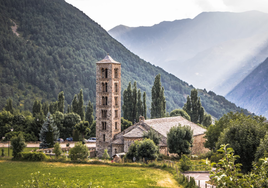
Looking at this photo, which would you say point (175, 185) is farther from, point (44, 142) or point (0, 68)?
point (0, 68)

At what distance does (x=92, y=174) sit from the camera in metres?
36.3

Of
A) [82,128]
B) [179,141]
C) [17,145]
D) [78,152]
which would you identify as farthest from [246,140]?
[82,128]

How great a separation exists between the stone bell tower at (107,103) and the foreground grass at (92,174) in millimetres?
16736

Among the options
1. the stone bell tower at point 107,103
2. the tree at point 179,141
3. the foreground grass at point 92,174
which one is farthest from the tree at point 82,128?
the foreground grass at point 92,174

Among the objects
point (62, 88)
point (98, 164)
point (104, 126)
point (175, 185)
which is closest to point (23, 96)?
point (62, 88)

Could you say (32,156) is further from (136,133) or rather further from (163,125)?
(163,125)

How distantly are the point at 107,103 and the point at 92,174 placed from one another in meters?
25.5

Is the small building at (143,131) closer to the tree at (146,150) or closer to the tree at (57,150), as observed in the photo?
the tree at (146,150)

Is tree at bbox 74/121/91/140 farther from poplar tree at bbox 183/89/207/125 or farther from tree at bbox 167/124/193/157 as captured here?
tree at bbox 167/124/193/157

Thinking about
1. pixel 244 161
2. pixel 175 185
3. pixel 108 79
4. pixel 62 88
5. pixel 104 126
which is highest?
pixel 62 88

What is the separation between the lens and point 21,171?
38.3 m

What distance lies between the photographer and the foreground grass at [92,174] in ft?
105

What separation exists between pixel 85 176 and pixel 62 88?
161 m

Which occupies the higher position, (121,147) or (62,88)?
(62,88)
